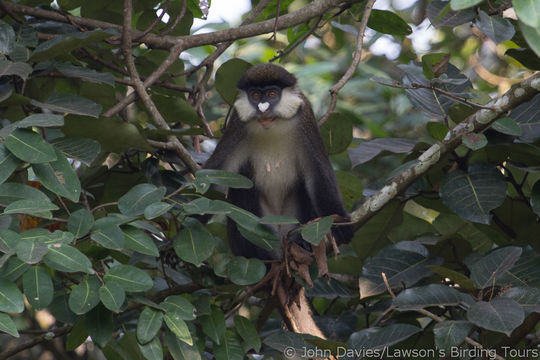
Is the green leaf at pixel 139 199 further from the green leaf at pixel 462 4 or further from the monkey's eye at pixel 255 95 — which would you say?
the monkey's eye at pixel 255 95

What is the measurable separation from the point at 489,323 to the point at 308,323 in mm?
1142

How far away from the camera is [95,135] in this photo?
10.4 feet

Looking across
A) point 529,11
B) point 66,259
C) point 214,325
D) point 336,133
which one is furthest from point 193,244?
point 336,133

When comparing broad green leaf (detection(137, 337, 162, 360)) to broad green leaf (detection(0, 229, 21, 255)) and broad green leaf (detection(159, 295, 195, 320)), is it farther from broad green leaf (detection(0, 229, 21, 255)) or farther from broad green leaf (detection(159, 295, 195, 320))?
broad green leaf (detection(0, 229, 21, 255))

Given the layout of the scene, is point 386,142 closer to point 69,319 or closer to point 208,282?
point 208,282

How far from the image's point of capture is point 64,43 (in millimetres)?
3031

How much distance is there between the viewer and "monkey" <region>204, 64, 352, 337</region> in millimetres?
3961

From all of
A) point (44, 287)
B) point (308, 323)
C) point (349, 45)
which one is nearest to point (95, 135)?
point (44, 287)

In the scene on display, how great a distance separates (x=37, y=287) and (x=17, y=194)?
420mm

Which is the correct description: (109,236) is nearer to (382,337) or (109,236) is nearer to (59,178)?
(59,178)

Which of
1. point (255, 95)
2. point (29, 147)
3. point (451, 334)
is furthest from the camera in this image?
point (255, 95)

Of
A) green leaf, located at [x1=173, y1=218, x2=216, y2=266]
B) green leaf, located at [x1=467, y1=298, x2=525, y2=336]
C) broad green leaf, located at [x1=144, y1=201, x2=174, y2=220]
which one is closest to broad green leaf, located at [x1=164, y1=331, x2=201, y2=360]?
green leaf, located at [x1=173, y1=218, x2=216, y2=266]

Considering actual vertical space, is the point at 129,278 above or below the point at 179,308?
above

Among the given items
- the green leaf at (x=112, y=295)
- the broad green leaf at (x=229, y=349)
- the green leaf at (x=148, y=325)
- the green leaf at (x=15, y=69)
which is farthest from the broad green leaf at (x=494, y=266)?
the green leaf at (x=15, y=69)
